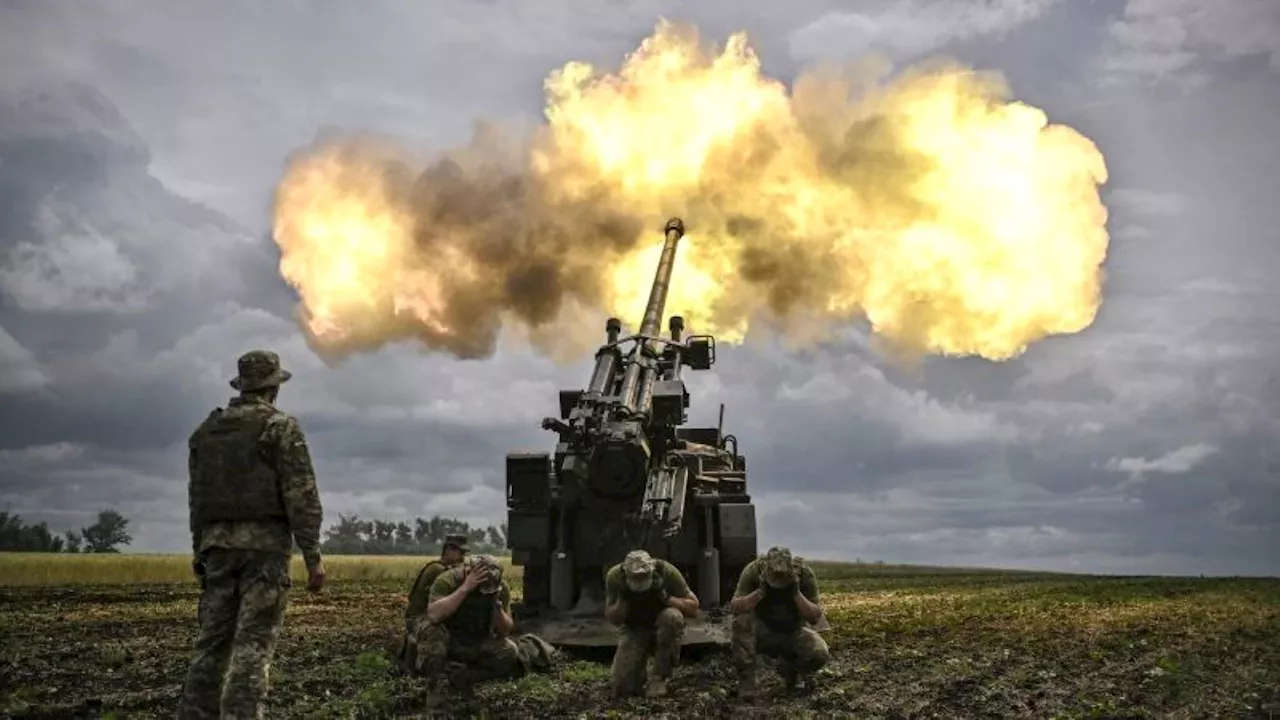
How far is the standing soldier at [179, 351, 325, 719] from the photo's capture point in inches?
302

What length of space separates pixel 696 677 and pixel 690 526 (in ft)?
11.8

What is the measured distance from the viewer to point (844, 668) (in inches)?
522

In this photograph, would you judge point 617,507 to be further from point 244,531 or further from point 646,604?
point 244,531

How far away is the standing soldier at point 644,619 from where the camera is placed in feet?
37.1

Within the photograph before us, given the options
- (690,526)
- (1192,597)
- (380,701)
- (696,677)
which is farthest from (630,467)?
(1192,597)

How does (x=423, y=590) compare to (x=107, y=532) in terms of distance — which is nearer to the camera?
(x=423, y=590)

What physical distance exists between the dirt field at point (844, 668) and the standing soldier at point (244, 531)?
101 inches

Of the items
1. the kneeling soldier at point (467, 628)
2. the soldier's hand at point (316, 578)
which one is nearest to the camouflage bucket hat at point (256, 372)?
the soldier's hand at point (316, 578)

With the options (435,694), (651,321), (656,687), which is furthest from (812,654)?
(651,321)

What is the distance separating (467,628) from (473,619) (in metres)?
0.10

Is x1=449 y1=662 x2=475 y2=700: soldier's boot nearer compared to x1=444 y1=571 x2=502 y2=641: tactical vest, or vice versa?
x1=449 y1=662 x2=475 y2=700: soldier's boot

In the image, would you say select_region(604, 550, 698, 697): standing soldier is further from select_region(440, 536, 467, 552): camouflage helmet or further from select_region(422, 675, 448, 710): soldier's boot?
select_region(422, 675, 448, 710): soldier's boot

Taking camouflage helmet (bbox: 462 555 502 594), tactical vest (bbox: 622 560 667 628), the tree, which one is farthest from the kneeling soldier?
the tree

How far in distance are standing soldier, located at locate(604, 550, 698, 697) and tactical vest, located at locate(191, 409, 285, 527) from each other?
14.3 feet
